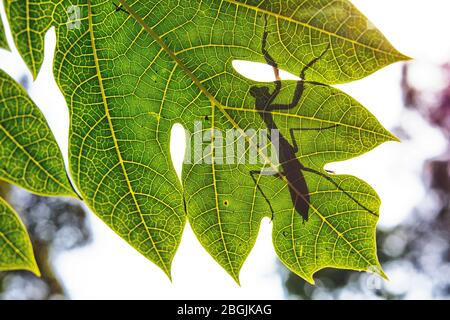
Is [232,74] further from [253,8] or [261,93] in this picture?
[253,8]

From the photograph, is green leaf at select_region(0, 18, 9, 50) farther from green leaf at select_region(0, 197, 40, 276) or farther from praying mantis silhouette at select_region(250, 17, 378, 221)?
praying mantis silhouette at select_region(250, 17, 378, 221)

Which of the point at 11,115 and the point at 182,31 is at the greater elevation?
the point at 182,31

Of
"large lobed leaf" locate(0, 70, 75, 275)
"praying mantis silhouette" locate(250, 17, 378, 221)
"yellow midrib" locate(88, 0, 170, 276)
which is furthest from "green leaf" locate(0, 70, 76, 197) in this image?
"praying mantis silhouette" locate(250, 17, 378, 221)

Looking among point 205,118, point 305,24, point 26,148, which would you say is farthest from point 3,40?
point 305,24

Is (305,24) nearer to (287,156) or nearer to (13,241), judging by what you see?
(287,156)

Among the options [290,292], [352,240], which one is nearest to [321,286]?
[290,292]
